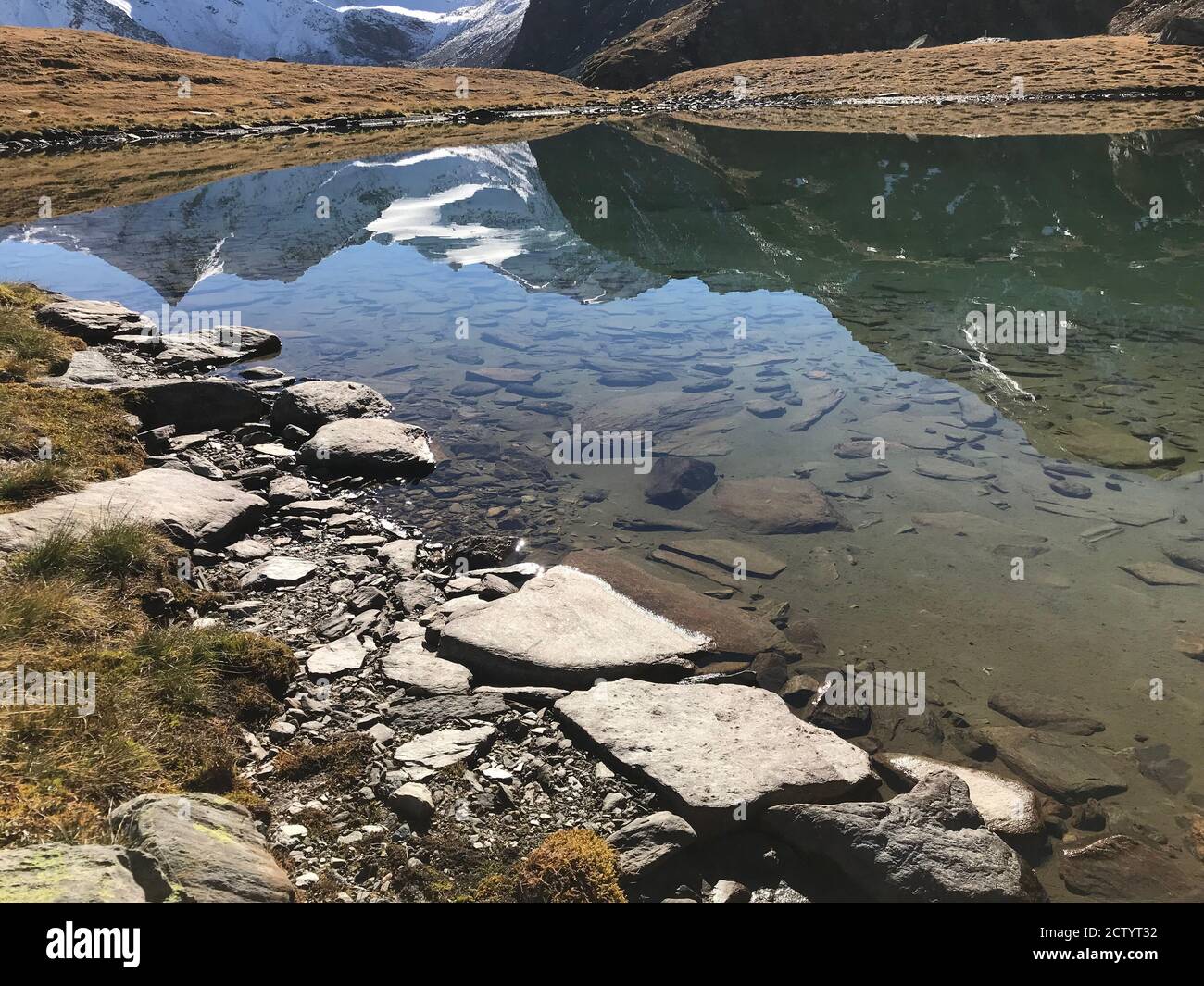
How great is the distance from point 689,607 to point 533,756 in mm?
3444

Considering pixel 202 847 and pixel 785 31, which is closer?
pixel 202 847

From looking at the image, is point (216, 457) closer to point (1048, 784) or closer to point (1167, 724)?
point (1048, 784)

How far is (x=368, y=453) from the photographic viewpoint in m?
13.8

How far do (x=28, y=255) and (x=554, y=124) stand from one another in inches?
2990

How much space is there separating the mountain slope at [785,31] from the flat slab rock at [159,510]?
591 feet

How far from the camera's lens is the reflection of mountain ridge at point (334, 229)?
30.1 metres

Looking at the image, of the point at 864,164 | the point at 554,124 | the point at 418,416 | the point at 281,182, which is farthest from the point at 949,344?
the point at 554,124

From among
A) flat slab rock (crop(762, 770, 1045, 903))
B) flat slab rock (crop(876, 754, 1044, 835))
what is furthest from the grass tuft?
flat slab rock (crop(876, 754, 1044, 835))

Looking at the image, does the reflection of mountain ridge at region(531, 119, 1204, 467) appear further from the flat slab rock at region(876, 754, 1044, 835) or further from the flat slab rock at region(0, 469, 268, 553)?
the flat slab rock at region(0, 469, 268, 553)

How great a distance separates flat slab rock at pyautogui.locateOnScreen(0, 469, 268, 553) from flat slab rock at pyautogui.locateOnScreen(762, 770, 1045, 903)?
7.96 metres

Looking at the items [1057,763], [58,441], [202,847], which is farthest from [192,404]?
[1057,763]

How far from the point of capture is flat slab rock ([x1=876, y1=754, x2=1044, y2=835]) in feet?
21.9

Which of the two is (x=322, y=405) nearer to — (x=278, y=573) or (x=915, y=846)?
(x=278, y=573)
